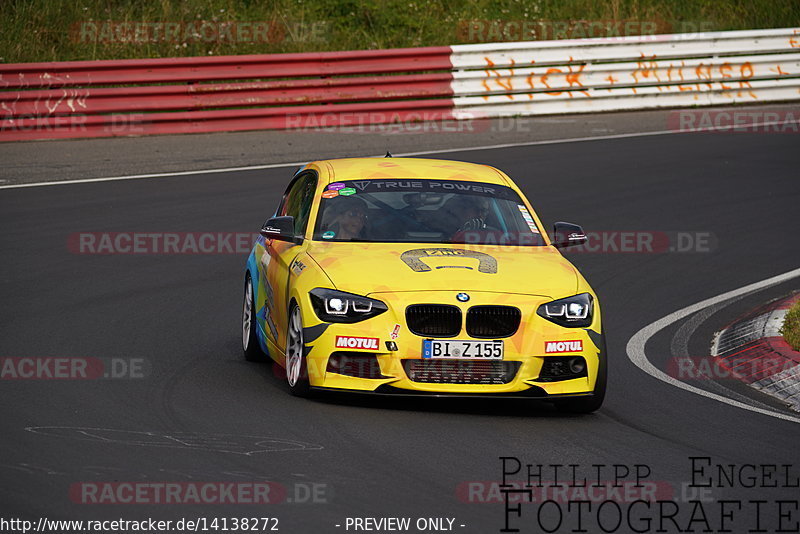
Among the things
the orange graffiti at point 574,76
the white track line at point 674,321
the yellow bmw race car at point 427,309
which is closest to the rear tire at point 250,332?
the yellow bmw race car at point 427,309

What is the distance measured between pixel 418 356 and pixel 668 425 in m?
1.62

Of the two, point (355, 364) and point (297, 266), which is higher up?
point (297, 266)

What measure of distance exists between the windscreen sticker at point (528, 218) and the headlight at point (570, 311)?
1.19 m

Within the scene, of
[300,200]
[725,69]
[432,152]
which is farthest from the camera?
[725,69]

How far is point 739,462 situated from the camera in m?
7.62

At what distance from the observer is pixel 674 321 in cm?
1213

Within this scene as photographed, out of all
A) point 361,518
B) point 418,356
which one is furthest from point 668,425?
point 361,518

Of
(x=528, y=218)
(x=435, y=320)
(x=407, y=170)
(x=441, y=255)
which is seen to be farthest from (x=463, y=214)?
(x=435, y=320)

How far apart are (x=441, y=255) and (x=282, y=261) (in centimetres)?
117

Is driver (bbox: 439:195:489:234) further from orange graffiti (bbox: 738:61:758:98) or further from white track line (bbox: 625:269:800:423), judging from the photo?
orange graffiti (bbox: 738:61:758:98)

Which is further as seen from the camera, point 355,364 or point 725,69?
point 725,69

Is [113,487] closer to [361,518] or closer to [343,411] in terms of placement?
[361,518]

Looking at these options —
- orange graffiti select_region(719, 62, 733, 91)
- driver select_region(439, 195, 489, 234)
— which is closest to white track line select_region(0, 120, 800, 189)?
orange graffiti select_region(719, 62, 733, 91)

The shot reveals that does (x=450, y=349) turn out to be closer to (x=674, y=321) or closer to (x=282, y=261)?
(x=282, y=261)
